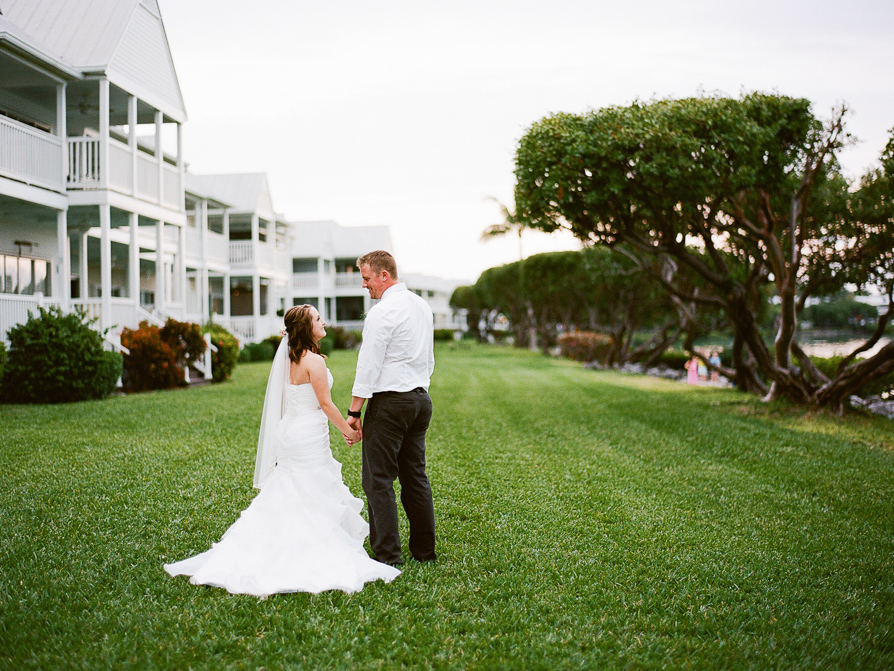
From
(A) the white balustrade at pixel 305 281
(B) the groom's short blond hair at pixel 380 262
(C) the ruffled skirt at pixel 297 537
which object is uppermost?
(A) the white balustrade at pixel 305 281

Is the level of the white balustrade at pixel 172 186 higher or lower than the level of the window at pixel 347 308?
higher

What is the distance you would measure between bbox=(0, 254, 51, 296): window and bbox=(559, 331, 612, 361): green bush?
22.0 metres

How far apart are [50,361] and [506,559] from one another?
11.2m

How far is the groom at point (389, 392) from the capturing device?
4.41m

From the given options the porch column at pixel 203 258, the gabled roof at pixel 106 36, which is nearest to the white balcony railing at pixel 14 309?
the gabled roof at pixel 106 36

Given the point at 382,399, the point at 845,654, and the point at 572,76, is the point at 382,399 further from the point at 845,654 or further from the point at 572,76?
the point at 572,76

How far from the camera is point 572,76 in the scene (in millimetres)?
15312

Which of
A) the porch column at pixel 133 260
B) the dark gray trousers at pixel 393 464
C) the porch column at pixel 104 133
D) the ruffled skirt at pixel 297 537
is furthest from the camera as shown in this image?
the porch column at pixel 133 260

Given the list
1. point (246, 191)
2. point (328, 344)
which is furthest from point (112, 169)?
point (328, 344)

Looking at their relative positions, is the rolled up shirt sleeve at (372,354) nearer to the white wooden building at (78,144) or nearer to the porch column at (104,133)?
the white wooden building at (78,144)

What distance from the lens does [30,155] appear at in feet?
47.1

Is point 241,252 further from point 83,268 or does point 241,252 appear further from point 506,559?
point 506,559

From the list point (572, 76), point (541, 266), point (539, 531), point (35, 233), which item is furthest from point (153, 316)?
point (541, 266)

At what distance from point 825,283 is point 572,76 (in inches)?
301
